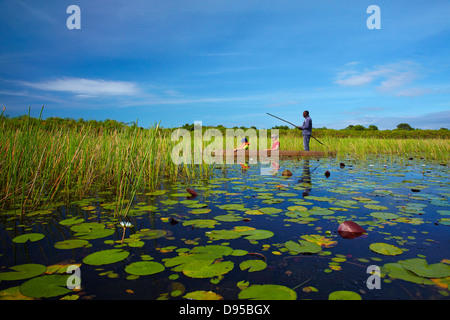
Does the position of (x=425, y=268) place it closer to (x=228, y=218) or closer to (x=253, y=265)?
(x=253, y=265)

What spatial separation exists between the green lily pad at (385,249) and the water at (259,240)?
0.04 metres

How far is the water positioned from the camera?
1.48 meters

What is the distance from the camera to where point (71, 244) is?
2037 mm

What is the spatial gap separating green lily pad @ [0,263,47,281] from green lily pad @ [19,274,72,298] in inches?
3.4

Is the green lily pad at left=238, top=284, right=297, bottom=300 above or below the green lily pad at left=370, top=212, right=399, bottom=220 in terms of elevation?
below

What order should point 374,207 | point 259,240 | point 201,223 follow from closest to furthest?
point 259,240 < point 201,223 < point 374,207

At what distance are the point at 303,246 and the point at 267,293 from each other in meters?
0.72

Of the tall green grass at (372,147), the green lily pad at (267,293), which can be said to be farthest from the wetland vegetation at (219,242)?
the tall green grass at (372,147)

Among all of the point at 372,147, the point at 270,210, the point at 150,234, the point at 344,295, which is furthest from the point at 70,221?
the point at 372,147

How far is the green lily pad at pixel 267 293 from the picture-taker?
1.35 metres

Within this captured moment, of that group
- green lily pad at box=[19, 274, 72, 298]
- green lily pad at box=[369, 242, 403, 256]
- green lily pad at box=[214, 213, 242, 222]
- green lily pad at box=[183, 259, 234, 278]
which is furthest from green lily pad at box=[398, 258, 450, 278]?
green lily pad at box=[19, 274, 72, 298]

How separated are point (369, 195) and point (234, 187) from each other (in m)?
2.07

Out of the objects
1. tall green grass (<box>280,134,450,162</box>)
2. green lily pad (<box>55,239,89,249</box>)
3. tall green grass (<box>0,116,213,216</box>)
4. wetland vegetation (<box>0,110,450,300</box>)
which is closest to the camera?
wetland vegetation (<box>0,110,450,300</box>)

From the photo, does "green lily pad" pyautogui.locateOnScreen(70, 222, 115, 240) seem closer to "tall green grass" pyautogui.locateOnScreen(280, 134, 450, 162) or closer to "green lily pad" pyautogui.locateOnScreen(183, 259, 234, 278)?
"green lily pad" pyautogui.locateOnScreen(183, 259, 234, 278)
